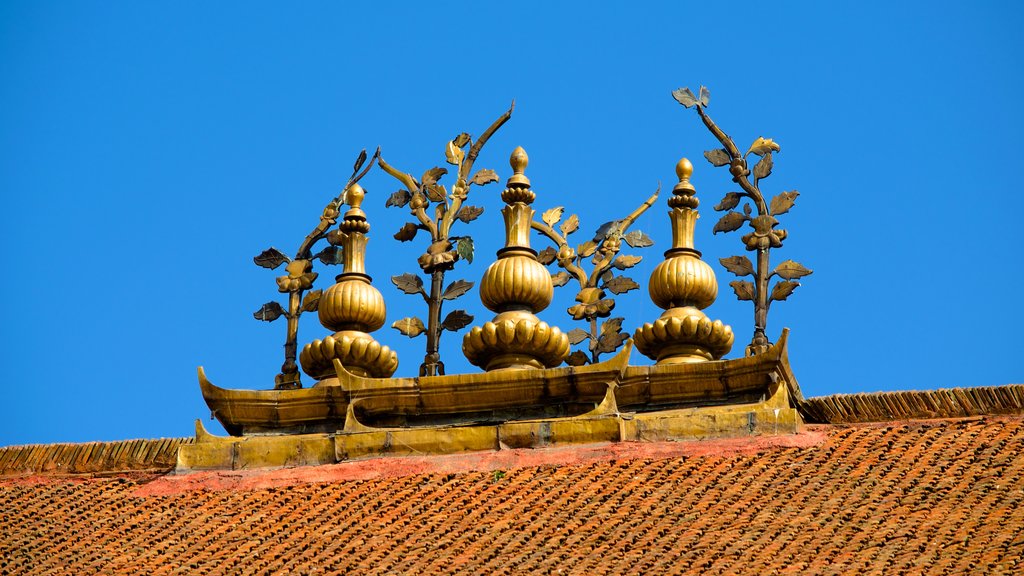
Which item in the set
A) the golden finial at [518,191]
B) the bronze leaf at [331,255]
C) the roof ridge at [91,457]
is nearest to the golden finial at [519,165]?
the golden finial at [518,191]

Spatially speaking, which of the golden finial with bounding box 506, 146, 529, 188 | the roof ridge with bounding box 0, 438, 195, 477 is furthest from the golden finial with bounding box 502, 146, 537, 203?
the roof ridge with bounding box 0, 438, 195, 477

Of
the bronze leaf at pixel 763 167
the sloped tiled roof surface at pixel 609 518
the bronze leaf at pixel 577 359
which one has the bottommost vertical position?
the sloped tiled roof surface at pixel 609 518

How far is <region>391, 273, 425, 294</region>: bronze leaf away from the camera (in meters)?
25.9

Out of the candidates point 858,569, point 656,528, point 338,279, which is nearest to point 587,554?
point 656,528

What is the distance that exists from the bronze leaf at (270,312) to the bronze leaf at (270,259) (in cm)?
54

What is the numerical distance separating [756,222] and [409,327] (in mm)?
3760

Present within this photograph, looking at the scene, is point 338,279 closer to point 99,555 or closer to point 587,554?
point 99,555

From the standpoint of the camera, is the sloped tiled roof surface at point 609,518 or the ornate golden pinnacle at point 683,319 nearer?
the sloped tiled roof surface at point 609,518

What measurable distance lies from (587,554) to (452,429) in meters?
3.76

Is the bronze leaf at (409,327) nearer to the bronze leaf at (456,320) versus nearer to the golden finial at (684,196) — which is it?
the bronze leaf at (456,320)

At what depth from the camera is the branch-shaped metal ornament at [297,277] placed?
25.8 m

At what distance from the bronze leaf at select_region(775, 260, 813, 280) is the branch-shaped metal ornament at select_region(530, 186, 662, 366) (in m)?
1.49

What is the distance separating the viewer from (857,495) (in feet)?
69.8

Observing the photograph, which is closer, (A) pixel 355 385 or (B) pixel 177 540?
(B) pixel 177 540
